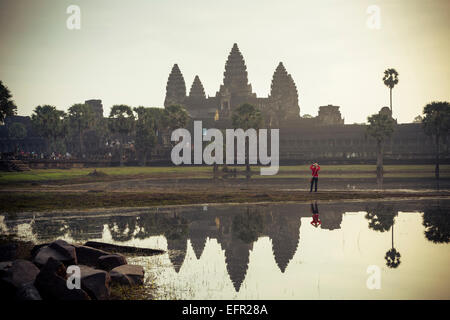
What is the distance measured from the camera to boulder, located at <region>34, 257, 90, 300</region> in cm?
985

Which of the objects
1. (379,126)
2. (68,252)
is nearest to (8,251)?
(68,252)

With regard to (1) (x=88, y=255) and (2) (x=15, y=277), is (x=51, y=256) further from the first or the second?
(2) (x=15, y=277)

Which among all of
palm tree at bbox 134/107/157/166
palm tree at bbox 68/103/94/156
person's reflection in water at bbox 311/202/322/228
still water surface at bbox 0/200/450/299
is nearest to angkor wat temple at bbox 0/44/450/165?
palm tree at bbox 134/107/157/166

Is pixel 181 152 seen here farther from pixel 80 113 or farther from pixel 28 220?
pixel 28 220

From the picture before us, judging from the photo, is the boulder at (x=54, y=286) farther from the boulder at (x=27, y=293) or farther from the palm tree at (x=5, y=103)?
the palm tree at (x=5, y=103)

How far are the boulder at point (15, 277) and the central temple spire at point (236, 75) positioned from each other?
143m

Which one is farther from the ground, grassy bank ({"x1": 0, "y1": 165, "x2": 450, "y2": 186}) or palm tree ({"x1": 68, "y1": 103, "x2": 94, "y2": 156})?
palm tree ({"x1": 68, "y1": 103, "x2": 94, "y2": 156})

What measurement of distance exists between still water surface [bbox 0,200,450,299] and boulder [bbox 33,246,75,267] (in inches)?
77.1

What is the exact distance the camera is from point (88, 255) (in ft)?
43.2

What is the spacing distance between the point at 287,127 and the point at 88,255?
10729 centimetres

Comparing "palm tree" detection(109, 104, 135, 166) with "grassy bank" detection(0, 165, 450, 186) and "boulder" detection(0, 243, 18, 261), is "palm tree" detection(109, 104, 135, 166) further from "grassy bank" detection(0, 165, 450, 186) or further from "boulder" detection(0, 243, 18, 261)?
"boulder" detection(0, 243, 18, 261)

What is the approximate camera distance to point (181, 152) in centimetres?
10606

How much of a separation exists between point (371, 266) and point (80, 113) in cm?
11487

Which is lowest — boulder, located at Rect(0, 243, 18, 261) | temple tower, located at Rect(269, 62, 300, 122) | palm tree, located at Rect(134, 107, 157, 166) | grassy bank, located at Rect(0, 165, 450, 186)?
boulder, located at Rect(0, 243, 18, 261)
